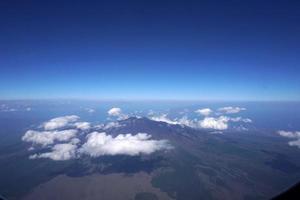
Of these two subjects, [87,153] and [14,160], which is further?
[87,153]

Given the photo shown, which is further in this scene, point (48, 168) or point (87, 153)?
point (87, 153)

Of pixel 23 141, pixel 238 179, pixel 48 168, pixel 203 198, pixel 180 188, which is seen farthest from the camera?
pixel 23 141

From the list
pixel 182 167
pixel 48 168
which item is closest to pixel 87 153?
pixel 48 168

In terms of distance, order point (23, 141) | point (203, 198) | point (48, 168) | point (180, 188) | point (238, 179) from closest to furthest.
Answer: point (203, 198) < point (180, 188) < point (238, 179) < point (48, 168) < point (23, 141)

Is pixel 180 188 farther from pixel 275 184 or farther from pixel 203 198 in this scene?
pixel 275 184

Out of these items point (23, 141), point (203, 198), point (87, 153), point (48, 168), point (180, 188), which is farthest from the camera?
point (23, 141)

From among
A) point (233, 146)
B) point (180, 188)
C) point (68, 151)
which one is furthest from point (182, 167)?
point (68, 151)

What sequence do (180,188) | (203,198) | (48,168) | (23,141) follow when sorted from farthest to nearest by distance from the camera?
(23,141)
(48,168)
(180,188)
(203,198)

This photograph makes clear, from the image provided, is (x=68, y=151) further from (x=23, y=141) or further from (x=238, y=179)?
(x=238, y=179)
